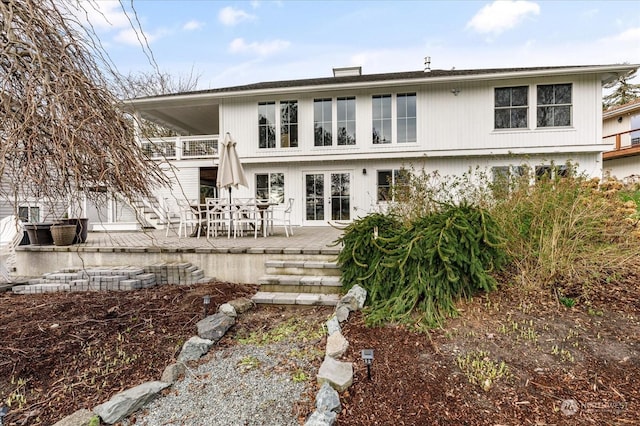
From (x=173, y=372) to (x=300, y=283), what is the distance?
2024mm

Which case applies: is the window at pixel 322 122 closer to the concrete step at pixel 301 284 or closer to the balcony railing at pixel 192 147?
the balcony railing at pixel 192 147

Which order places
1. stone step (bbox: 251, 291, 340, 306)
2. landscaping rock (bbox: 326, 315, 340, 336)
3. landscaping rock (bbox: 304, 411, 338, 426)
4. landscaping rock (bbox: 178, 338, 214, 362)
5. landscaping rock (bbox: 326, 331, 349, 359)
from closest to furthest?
landscaping rock (bbox: 304, 411, 338, 426)
landscaping rock (bbox: 326, 331, 349, 359)
landscaping rock (bbox: 178, 338, 214, 362)
landscaping rock (bbox: 326, 315, 340, 336)
stone step (bbox: 251, 291, 340, 306)

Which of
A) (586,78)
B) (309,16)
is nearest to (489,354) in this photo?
(309,16)

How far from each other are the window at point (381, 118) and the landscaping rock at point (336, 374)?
957 cm

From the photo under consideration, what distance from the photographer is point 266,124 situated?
470 inches

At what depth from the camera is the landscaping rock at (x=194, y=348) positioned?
2982mm

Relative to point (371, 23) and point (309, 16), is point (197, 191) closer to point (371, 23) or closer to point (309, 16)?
point (309, 16)

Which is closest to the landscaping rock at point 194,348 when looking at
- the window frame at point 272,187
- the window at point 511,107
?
the window frame at point 272,187

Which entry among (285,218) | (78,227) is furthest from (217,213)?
(78,227)

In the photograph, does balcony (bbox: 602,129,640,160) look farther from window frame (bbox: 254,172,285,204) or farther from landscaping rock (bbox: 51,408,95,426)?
landscaping rock (bbox: 51,408,95,426)

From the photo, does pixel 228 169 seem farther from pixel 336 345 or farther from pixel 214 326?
pixel 336 345

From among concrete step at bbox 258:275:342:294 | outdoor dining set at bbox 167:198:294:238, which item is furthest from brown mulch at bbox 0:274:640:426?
outdoor dining set at bbox 167:198:294:238

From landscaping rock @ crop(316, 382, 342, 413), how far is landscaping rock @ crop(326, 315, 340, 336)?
933mm

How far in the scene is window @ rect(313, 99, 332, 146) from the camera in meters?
11.6
